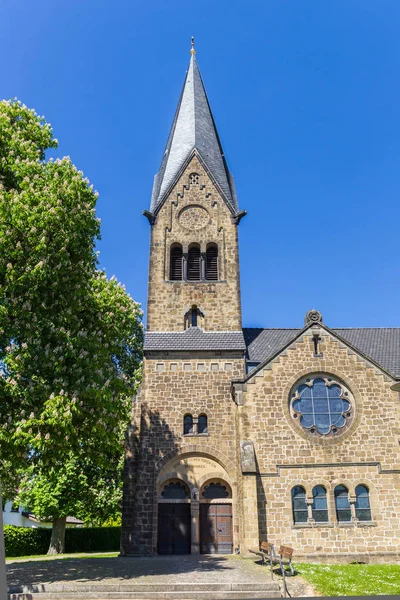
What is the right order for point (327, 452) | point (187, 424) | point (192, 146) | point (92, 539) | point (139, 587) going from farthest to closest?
1. point (92, 539)
2. point (192, 146)
3. point (187, 424)
4. point (327, 452)
5. point (139, 587)

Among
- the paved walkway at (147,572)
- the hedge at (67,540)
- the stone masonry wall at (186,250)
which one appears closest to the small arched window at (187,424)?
the stone masonry wall at (186,250)

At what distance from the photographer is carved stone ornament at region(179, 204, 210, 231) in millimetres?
22766

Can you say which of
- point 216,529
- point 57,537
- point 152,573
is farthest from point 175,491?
point 57,537

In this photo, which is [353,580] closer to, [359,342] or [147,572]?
[147,572]

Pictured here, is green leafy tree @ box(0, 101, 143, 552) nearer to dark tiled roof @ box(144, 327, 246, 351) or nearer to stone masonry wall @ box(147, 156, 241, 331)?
dark tiled roof @ box(144, 327, 246, 351)

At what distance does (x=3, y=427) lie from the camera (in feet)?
34.3

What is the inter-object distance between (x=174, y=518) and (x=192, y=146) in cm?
1671

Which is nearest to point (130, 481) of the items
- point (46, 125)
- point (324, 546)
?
point (324, 546)

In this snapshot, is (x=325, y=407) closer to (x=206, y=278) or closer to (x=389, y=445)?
(x=389, y=445)

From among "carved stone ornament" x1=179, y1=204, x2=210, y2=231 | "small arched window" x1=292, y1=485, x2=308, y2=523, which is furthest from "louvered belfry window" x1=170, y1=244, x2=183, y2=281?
"small arched window" x1=292, y1=485, x2=308, y2=523

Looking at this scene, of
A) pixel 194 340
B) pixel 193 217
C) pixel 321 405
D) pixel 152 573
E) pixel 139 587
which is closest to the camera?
pixel 139 587

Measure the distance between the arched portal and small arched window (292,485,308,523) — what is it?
2179 millimetres

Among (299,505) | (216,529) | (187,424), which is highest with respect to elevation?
(187,424)

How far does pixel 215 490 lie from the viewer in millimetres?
17906
